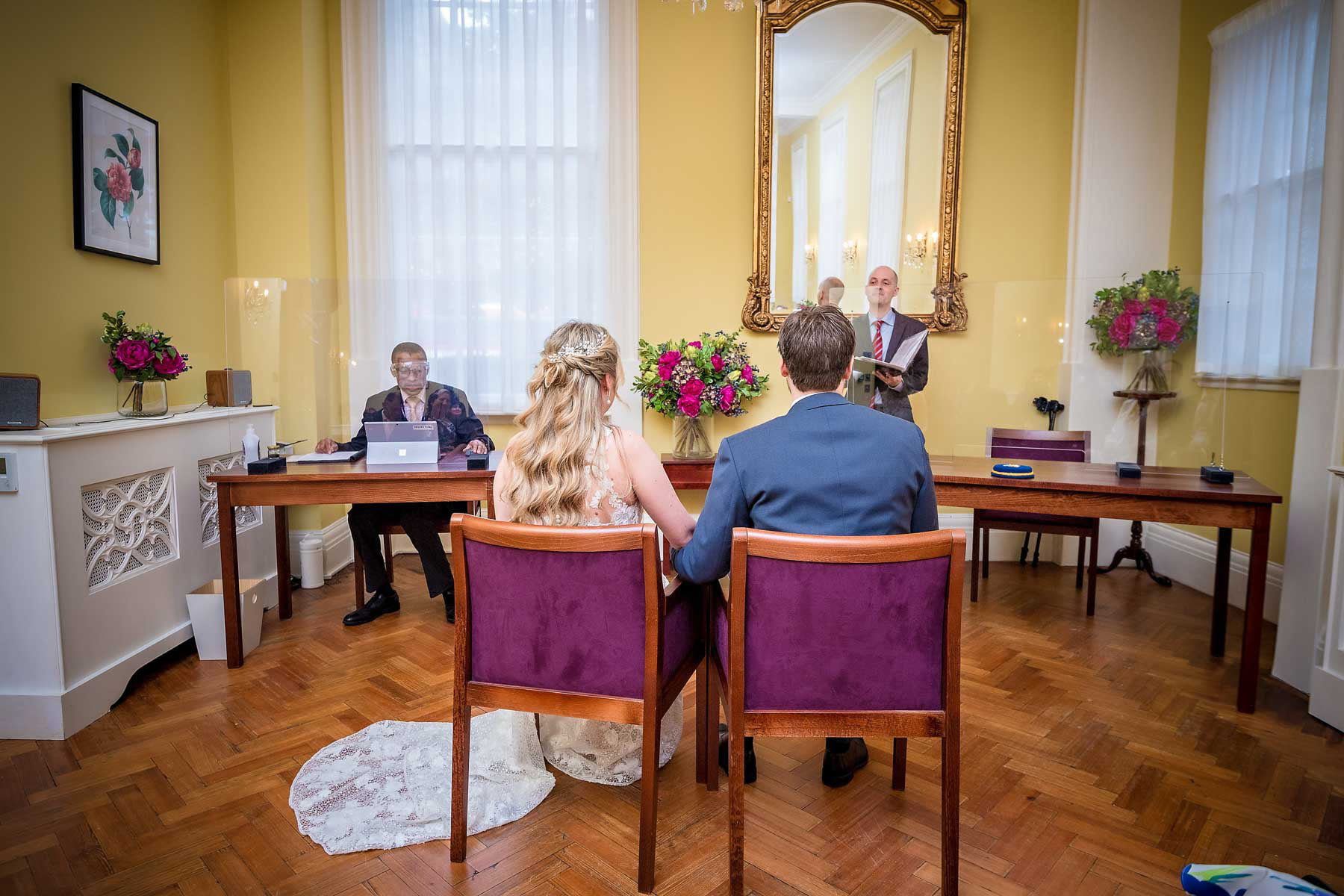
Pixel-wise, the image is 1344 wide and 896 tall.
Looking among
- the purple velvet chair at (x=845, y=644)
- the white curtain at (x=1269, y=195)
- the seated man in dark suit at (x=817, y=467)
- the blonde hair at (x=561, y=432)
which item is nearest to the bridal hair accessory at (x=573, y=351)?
the blonde hair at (x=561, y=432)

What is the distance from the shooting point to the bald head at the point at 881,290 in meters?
4.11

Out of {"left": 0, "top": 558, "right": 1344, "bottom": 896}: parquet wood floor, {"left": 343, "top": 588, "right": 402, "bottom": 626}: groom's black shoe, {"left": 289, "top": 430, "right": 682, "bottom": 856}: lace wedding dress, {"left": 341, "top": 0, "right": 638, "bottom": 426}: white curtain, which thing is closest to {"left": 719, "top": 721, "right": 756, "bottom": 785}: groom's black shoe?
{"left": 0, "top": 558, "right": 1344, "bottom": 896}: parquet wood floor

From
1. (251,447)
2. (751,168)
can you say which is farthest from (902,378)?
(251,447)

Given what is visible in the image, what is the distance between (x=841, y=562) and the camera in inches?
59.2

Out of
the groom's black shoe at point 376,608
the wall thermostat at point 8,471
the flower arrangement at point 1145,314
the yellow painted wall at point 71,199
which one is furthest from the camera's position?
the flower arrangement at point 1145,314

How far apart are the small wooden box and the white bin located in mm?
1014

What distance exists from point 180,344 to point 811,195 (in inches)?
141

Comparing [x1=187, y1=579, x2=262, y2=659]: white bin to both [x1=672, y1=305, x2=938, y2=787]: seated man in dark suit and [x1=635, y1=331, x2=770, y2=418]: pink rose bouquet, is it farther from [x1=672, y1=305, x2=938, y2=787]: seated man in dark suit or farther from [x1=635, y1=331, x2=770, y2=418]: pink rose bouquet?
[x1=672, y1=305, x2=938, y2=787]: seated man in dark suit

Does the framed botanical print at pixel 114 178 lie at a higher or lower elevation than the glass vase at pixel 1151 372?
higher

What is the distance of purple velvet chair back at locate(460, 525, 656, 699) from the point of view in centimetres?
164

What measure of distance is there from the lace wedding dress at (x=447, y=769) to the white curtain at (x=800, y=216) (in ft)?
9.15

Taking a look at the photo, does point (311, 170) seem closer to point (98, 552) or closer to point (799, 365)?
point (98, 552)

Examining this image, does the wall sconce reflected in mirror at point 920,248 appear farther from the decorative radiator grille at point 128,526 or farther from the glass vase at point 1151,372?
the decorative radiator grille at point 128,526

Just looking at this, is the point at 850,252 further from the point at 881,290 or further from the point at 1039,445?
the point at 1039,445
